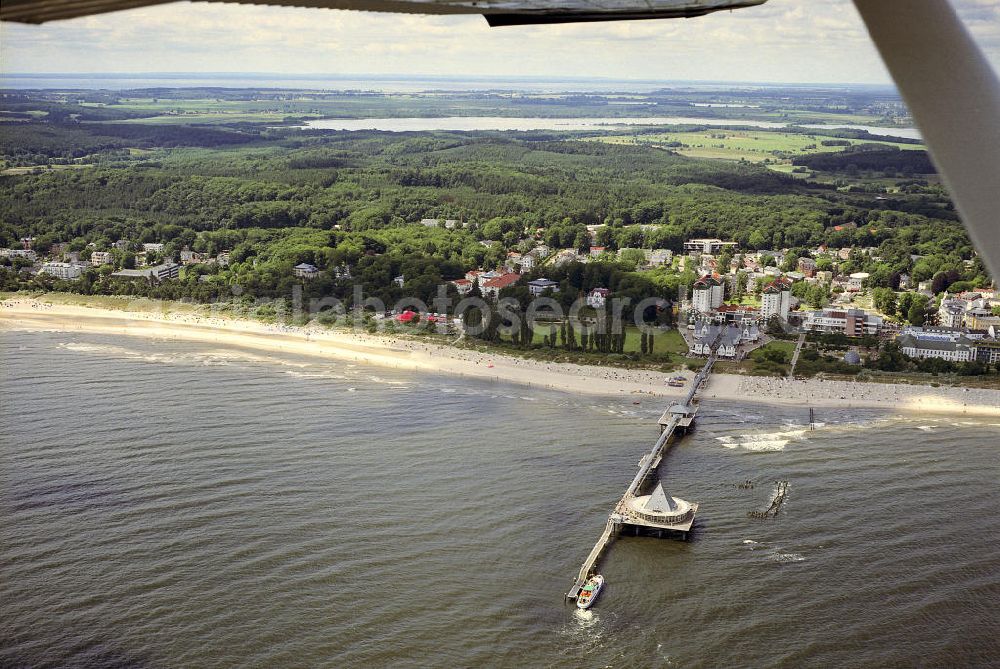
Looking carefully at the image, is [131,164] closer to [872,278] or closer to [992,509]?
[872,278]

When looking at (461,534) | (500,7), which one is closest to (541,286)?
(461,534)

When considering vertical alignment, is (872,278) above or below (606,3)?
below

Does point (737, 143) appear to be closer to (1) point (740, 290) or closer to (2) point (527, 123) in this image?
(2) point (527, 123)

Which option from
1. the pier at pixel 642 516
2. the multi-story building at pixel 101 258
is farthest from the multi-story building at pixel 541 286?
the multi-story building at pixel 101 258

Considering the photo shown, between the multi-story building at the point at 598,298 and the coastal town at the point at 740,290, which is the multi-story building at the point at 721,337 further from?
the multi-story building at the point at 598,298

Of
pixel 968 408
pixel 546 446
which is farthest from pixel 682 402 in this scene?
pixel 968 408

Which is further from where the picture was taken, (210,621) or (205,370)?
(205,370)
